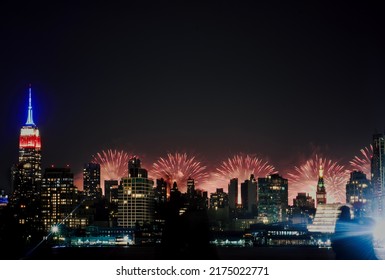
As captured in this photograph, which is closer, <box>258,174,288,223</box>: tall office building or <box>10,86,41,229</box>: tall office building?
<box>10,86,41,229</box>: tall office building

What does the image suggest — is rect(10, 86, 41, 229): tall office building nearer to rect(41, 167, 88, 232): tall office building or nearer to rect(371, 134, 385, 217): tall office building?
rect(41, 167, 88, 232): tall office building

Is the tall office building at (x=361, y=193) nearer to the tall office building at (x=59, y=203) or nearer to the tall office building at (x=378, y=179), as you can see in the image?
the tall office building at (x=378, y=179)

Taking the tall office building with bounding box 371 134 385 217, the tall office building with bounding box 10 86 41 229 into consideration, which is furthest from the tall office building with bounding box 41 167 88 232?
the tall office building with bounding box 371 134 385 217

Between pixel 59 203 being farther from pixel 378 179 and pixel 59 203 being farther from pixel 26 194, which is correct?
pixel 378 179

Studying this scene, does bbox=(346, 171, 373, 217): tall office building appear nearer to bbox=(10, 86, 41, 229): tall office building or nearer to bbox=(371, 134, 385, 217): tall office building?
bbox=(371, 134, 385, 217): tall office building

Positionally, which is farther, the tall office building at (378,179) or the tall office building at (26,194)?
the tall office building at (378,179)

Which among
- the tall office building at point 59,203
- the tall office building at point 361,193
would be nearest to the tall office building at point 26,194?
the tall office building at point 59,203

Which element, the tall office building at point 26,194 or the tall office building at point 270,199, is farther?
the tall office building at point 270,199

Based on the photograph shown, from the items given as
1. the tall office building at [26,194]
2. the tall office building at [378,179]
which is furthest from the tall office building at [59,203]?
the tall office building at [378,179]
